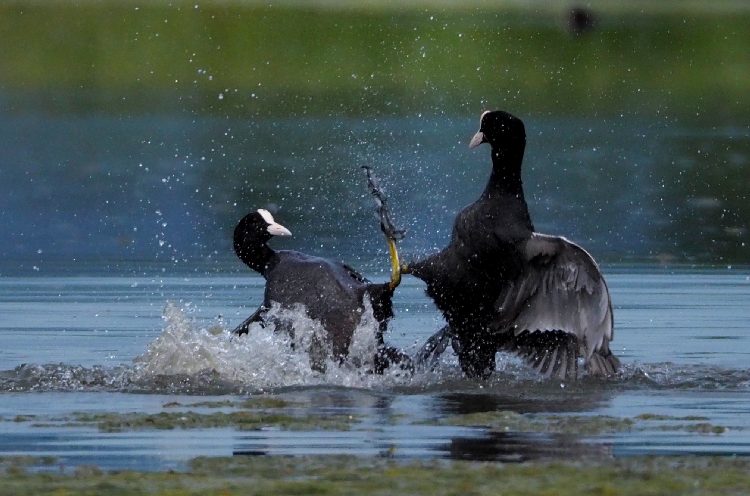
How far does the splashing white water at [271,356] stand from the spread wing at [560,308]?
86cm

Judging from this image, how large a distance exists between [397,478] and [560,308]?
3.75m

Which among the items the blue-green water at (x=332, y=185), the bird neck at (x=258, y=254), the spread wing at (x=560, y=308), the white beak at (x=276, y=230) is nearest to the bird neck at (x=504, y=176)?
the spread wing at (x=560, y=308)

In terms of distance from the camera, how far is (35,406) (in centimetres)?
989

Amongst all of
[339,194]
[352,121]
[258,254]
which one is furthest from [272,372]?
[352,121]

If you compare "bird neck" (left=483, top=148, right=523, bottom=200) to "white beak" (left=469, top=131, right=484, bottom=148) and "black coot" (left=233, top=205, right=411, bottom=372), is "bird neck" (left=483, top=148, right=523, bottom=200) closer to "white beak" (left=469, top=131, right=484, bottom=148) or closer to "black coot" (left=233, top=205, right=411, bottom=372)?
"white beak" (left=469, top=131, right=484, bottom=148)

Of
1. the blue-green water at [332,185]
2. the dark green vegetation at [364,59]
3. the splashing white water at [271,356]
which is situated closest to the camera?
the splashing white water at [271,356]

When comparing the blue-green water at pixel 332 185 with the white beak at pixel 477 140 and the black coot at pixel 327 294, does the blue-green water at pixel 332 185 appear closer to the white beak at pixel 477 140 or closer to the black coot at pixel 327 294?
the black coot at pixel 327 294

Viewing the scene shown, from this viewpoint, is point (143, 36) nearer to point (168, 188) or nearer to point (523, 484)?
point (168, 188)

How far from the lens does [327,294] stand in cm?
1125

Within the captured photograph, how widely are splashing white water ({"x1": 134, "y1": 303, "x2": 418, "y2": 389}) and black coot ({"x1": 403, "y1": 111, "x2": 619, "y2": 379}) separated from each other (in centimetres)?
59

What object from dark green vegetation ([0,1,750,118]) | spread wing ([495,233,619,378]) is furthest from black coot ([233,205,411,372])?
dark green vegetation ([0,1,750,118])

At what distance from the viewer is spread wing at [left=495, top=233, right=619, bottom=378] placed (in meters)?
11.1

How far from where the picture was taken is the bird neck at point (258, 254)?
1171 cm

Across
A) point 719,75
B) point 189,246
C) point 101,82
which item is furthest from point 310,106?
point 189,246
